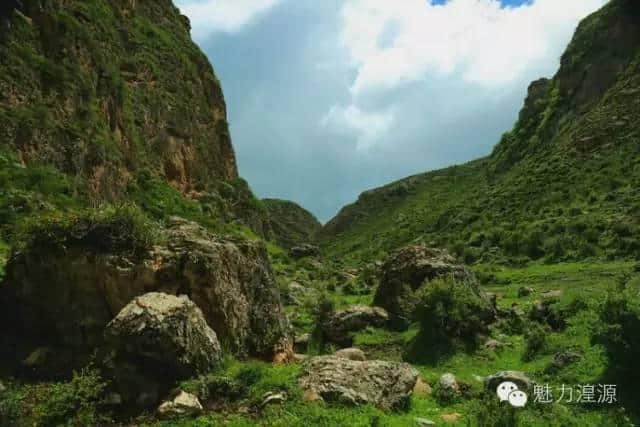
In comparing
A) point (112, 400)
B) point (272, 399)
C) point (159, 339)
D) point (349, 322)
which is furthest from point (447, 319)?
point (112, 400)

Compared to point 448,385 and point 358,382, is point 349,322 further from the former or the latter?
point 358,382

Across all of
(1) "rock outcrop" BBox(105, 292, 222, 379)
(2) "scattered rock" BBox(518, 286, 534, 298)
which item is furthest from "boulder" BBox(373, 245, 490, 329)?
(1) "rock outcrop" BBox(105, 292, 222, 379)

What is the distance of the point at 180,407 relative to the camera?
12.1m

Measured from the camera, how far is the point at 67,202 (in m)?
25.0

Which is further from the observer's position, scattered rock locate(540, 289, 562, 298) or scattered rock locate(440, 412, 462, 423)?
scattered rock locate(540, 289, 562, 298)

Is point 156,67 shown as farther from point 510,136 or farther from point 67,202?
point 510,136

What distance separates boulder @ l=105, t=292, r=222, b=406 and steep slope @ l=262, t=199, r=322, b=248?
→ 372ft

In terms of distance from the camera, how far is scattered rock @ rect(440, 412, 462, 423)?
42.5ft

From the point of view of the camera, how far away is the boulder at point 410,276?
25219 millimetres

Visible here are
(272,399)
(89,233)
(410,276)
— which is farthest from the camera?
(410,276)

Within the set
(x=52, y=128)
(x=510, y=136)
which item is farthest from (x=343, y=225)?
(x=52, y=128)

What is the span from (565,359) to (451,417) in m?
4.94

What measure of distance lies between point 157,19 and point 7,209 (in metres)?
47.6

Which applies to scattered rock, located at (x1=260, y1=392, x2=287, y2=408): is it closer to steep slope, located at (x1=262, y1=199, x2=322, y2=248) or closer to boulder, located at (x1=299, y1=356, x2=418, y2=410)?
boulder, located at (x1=299, y1=356, x2=418, y2=410)
